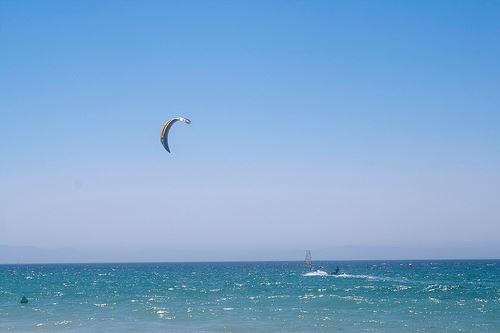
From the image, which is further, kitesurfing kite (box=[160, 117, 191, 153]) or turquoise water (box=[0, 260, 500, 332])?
turquoise water (box=[0, 260, 500, 332])

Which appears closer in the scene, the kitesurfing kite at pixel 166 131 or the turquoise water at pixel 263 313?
the kitesurfing kite at pixel 166 131

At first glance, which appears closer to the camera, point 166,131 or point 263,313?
point 166,131

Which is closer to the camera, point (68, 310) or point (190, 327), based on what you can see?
point (190, 327)

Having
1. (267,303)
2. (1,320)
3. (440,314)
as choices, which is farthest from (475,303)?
(1,320)

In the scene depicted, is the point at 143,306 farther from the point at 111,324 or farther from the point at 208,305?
the point at 111,324

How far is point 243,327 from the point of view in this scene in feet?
84.8

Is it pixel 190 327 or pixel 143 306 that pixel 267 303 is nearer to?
pixel 143 306

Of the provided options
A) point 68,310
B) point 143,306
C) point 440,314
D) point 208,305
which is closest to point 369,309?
point 440,314

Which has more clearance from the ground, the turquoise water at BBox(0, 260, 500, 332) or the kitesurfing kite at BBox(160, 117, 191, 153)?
the kitesurfing kite at BBox(160, 117, 191, 153)

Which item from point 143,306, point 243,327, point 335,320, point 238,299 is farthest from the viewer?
point 238,299

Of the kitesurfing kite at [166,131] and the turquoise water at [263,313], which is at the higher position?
the kitesurfing kite at [166,131]

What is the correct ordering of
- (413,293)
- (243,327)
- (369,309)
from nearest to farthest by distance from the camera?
(243,327)
(369,309)
(413,293)

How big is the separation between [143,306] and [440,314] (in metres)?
15.6

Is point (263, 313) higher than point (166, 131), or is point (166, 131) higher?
point (166, 131)
